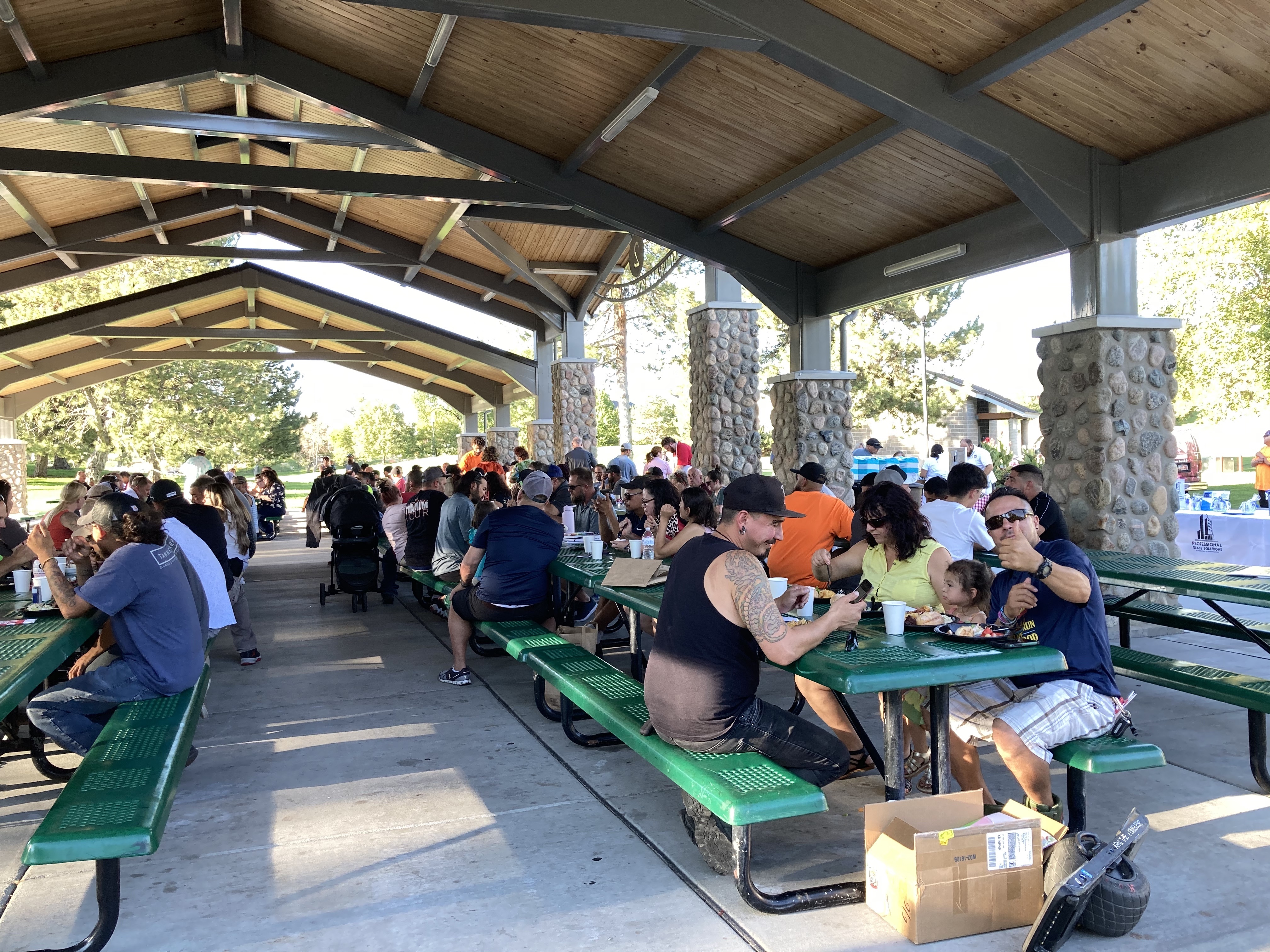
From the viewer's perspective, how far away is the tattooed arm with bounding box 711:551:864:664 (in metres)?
3.15

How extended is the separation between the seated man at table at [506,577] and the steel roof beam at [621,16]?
300 cm

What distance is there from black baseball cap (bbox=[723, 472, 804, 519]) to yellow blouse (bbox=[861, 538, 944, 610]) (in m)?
0.92

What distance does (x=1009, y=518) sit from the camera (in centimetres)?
338

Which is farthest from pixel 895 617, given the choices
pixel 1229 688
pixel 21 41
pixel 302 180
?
pixel 302 180

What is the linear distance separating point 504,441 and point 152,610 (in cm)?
1971

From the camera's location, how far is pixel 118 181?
41.5ft

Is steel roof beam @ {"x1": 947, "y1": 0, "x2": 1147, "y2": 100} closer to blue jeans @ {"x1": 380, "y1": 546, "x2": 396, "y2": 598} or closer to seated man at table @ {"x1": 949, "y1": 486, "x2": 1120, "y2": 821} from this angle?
seated man at table @ {"x1": 949, "y1": 486, "x2": 1120, "y2": 821}

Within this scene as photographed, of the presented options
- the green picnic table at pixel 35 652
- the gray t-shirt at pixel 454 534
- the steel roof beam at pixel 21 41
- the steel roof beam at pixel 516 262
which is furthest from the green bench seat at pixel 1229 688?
the steel roof beam at pixel 516 262

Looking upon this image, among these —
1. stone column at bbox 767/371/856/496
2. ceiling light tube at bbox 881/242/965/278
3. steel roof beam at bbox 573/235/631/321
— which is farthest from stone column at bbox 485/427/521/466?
ceiling light tube at bbox 881/242/965/278

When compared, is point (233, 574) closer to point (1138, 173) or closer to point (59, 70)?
point (59, 70)

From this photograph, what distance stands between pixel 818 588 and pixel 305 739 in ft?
9.32

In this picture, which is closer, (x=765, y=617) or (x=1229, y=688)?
(x=765, y=617)

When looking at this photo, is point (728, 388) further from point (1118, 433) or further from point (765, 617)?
point (765, 617)

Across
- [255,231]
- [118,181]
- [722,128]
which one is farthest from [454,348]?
[722,128]
